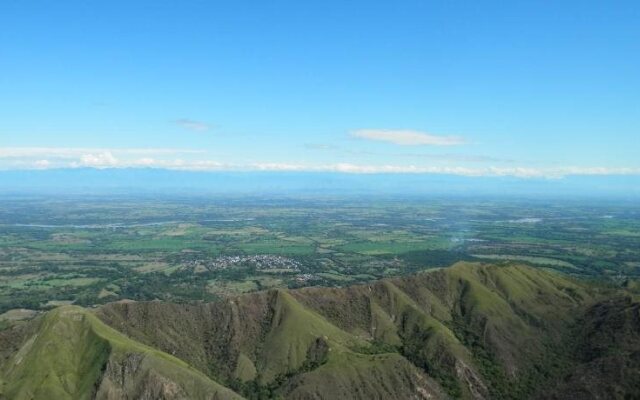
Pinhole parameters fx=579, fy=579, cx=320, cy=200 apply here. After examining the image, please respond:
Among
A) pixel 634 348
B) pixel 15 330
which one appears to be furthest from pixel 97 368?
pixel 634 348

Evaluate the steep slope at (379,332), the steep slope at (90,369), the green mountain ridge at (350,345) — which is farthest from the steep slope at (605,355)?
the steep slope at (90,369)

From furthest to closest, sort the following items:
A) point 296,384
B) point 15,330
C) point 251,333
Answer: point 251,333 < point 15,330 < point 296,384

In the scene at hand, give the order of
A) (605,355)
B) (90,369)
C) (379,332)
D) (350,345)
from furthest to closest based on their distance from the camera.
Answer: (379,332) → (350,345) → (605,355) → (90,369)

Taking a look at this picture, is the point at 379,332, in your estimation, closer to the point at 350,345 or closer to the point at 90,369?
the point at 350,345

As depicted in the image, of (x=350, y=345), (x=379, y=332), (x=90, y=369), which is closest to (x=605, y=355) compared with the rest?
(x=379, y=332)

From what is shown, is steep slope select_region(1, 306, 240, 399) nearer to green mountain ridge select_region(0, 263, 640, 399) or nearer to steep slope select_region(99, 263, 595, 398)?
green mountain ridge select_region(0, 263, 640, 399)

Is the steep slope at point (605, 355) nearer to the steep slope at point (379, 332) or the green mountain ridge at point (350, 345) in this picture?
the green mountain ridge at point (350, 345)

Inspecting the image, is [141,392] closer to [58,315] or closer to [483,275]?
[58,315]
